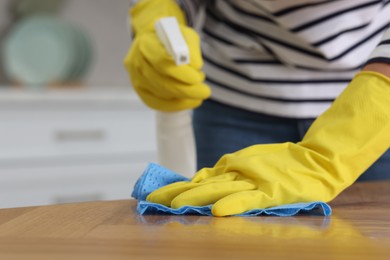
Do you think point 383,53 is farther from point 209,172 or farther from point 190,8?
point 190,8

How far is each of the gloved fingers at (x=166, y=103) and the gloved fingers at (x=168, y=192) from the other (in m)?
0.31

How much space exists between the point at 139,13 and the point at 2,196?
108 cm

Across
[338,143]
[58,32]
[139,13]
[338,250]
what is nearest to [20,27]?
[58,32]

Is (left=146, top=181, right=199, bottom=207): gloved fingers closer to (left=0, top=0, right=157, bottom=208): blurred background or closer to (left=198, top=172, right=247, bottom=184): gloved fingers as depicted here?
(left=198, top=172, right=247, bottom=184): gloved fingers

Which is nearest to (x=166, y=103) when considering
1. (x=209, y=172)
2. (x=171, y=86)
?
(x=171, y=86)

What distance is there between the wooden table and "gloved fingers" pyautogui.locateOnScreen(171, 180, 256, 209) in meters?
0.02

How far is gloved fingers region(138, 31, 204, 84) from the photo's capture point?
2.93 feet

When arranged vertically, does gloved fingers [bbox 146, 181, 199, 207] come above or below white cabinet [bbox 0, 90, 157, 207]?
above

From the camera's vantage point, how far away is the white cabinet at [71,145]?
2086mm

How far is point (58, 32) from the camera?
2473 millimetres

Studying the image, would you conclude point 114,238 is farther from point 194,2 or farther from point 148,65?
point 194,2

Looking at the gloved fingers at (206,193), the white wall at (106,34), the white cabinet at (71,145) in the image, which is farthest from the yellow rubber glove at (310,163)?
the white wall at (106,34)

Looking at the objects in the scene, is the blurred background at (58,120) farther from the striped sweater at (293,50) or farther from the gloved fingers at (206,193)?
the gloved fingers at (206,193)

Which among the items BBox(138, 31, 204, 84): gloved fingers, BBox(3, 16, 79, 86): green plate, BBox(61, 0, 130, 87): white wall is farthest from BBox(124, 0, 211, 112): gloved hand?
BBox(61, 0, 130, 87): white wall
